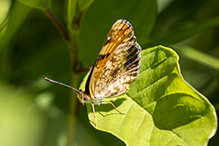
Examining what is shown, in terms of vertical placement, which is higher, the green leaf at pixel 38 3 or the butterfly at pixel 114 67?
the green leaf at pixel 38 3

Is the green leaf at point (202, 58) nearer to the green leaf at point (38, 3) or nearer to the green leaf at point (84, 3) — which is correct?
the green leaf at point (84, 3)

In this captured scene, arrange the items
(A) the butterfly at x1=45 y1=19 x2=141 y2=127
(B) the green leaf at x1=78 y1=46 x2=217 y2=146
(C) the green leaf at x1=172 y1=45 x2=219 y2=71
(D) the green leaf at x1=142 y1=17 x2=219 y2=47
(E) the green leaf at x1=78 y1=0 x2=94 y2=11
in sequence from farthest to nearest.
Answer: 1. (C) the green leaf at x1=172 y1=45 x2=219 y2=71
2. (D) the green leaf at x1=142 y1=17 x2=219 y2=47
3. (A) the butterfly at x1=45 y1=19 x2=141 y2=127
4. (E) the green leaf at x1=78 y1=0 x2=94 y2=11
5. (B) the green leaf at x1=78 y1=46 x2=217 y2=146

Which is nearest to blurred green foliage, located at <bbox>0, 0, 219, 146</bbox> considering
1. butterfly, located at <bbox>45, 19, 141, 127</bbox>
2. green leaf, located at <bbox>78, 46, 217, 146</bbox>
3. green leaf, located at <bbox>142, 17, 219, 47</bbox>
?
green leaf, located at <bbox>142, 17, 219, 47</bbox>

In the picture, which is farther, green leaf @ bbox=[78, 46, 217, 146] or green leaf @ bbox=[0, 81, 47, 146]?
green leaf @ bbox=[0, 81, 47, 146]

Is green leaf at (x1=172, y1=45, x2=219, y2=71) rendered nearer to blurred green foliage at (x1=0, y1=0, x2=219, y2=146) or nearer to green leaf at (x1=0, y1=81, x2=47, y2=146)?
blurred green foliage at (x1=0, y1=0, x2=219, y2=146)

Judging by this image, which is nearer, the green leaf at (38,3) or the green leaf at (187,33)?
the green leaf at (38,3)

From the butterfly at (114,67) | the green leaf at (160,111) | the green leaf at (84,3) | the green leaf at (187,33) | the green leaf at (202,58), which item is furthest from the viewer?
the green leaf at (202,58)

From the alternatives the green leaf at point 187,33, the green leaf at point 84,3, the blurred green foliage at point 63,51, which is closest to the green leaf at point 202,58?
the blurred green foliage at point 63,51
